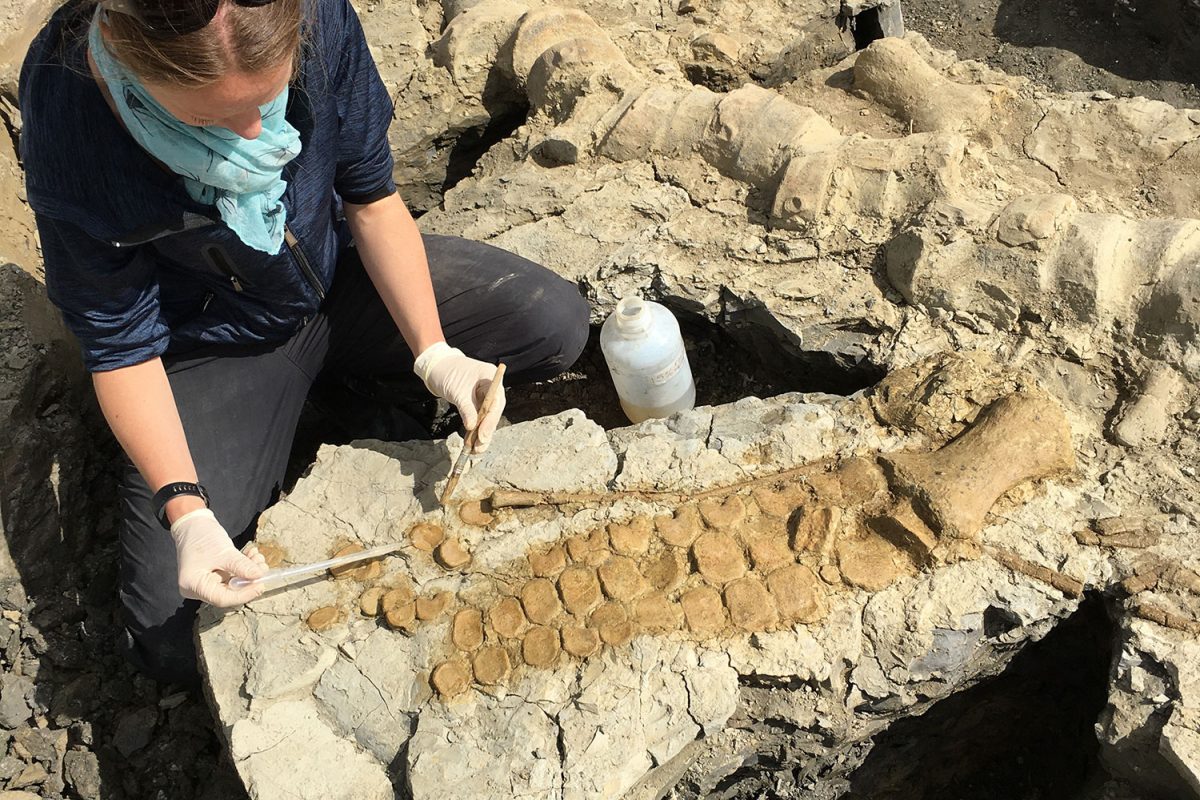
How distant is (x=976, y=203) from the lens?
2250 mm

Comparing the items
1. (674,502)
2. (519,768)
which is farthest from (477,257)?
(519,768)

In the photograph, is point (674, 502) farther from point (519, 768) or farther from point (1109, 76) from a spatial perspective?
point (1109, 76)

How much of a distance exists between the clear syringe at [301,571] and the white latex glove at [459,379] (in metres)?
0.29

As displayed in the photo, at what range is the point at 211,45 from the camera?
4.45 feet

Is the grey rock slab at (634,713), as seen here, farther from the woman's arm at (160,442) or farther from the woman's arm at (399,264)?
the woman's arm at (399,264)

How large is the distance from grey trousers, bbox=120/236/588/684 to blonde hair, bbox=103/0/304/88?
973mm

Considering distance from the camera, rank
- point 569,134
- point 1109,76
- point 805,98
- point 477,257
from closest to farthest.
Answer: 1. point 477,257
2. point 569,134
3. point 805,98
4. point 1109,76

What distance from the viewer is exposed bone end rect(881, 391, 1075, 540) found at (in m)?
1.80

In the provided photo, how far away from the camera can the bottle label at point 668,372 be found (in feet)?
7.46

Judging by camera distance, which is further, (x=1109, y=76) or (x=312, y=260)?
(x=1109, y=76)

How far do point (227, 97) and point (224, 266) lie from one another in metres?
0.60

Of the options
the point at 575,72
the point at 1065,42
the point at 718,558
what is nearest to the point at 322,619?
the point at 718,558

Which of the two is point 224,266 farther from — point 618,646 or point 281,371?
point 618,646

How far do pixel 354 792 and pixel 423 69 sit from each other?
8.04ft
